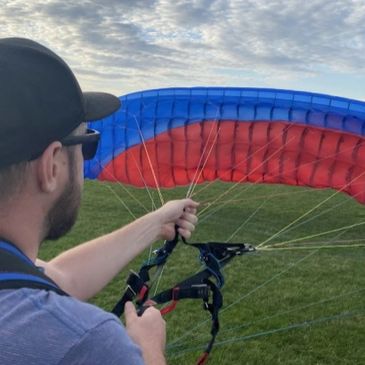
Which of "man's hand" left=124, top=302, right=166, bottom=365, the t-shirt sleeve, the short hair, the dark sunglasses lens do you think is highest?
the short hair

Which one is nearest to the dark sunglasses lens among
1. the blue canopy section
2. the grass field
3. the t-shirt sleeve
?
the t-shirt sleeve

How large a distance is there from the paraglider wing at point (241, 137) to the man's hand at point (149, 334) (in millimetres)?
3511

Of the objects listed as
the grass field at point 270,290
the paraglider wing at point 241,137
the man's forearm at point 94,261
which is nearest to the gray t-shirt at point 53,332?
the man's forearm at point 94,261

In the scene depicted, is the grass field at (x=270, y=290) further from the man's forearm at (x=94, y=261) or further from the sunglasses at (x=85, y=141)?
the sunglasses at (x=85, y=141)

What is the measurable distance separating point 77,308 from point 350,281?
579cm

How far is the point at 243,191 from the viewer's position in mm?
11969

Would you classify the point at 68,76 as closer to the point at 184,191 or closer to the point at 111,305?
the point at 111,305

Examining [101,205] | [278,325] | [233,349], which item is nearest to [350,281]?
[278,325]

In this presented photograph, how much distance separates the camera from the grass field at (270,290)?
14.8ft

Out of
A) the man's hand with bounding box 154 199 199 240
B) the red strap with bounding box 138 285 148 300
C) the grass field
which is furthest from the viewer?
the grass field

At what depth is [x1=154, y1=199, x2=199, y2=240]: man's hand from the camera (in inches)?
99.6

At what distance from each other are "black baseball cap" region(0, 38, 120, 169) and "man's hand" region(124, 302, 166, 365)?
1.56ft

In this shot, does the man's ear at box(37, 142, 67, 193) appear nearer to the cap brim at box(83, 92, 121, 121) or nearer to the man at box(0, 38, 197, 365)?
the man at box(0, 38, 197, 365)

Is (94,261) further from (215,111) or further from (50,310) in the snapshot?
(215,111)
